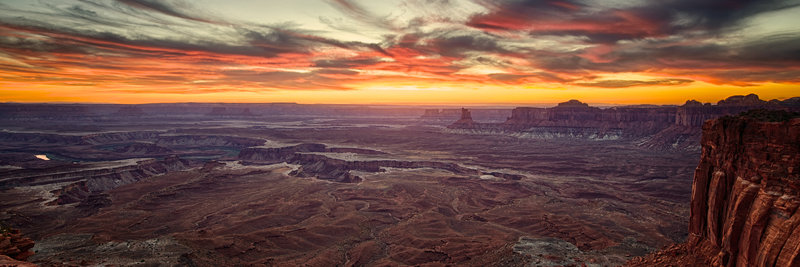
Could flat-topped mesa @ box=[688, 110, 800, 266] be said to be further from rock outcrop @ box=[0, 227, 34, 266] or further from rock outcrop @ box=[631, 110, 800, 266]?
rock outcrop @ box=[0, 227, 34, 266]

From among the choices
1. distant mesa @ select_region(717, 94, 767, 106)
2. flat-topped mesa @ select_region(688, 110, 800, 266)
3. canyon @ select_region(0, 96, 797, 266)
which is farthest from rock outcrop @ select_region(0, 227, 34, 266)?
distant mesa @ select_region(717, 94, 767, 106)

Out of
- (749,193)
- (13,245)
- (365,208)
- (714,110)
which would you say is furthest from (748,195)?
(714,110)

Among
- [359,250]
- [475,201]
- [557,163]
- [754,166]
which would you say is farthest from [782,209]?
[557,163]

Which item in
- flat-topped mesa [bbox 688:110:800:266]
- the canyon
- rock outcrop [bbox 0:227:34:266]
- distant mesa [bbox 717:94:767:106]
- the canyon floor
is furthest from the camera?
distant mesa [bbox 717:94:767:106]

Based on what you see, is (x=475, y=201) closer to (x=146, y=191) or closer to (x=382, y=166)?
(x=382, y=166)

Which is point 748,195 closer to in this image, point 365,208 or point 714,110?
point 365,208

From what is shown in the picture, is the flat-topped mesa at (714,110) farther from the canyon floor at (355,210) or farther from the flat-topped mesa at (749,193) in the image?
the flat-topped mesa at (749,193)

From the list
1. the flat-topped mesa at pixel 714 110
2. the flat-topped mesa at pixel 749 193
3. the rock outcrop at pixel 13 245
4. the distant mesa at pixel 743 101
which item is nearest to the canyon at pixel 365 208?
the flat-topped mesa at pixel 749 193
